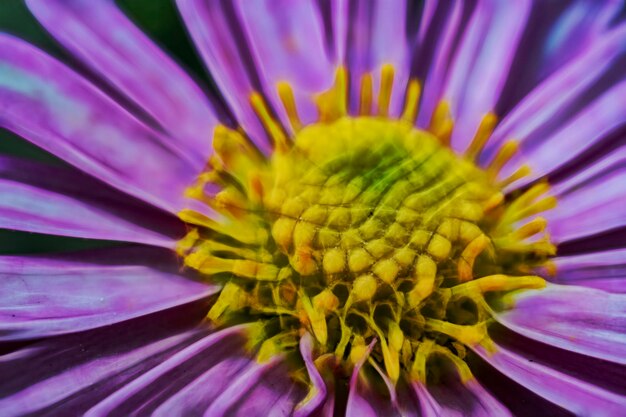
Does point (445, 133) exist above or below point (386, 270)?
above

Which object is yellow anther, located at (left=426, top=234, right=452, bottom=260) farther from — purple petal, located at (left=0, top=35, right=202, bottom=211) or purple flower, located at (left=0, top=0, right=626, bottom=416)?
purple petal, located at (left=0, top=35, right=202, bottom=211)

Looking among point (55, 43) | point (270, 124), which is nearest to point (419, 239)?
point (270, 124)

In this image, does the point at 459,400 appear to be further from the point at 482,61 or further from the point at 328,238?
the point at 482,61

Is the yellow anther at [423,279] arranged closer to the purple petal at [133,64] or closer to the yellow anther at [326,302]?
the yellow anther at [326,302]

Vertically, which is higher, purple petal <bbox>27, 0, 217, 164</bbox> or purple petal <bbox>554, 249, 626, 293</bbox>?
purple petal <bbox>27, 0, 217, 164</bbox>

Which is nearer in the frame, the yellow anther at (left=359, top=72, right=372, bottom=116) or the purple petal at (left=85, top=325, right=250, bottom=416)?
the purple petal at (left=85, top=325, right=250, bottom=416)

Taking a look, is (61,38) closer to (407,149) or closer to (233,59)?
(233,59)

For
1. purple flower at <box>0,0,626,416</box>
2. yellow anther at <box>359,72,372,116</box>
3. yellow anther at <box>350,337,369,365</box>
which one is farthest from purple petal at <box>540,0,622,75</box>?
yellow anther at <box>350,337,369,365</box>

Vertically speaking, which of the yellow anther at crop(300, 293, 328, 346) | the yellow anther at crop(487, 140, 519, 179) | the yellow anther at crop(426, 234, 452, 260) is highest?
the yellow anther at crop(487, 140, 519, 179)
